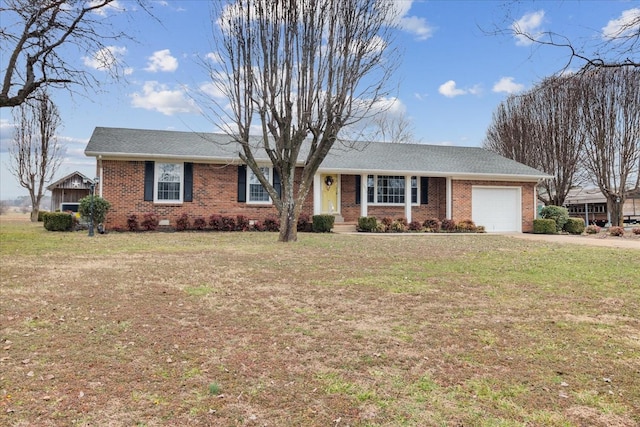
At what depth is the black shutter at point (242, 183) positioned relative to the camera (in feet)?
58.2

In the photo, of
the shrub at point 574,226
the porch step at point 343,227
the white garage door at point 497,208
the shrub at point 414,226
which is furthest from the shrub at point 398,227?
the shrub at point 574,226

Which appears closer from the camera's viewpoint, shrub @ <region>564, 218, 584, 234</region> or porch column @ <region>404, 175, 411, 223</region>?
porch column @ <region>404, 175, 411, 223</region>

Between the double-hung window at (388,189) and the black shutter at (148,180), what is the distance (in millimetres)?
9305

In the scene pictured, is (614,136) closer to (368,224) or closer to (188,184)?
(368,224)

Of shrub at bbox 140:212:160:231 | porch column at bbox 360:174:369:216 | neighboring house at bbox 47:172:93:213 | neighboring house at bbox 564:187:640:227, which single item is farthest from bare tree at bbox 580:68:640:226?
neighboring house at bbox 47:172:93:213

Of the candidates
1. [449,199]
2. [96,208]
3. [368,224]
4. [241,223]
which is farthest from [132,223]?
[449,199]

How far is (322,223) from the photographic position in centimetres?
1700

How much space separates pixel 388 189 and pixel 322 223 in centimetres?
443

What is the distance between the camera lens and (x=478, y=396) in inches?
119

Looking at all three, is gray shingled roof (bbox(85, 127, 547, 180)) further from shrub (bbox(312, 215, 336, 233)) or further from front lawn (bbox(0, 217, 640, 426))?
front lawn (bbox(0, 217, 640, 426))

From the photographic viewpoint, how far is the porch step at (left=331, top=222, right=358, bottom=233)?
714 inches

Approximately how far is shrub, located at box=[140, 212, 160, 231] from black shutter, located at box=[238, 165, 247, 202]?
3420 millimetres

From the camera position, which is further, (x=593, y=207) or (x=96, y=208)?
(x=593, y=207)

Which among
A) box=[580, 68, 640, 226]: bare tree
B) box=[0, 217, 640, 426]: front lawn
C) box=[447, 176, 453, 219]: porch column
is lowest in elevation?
box=[0, 217, 640, 426]: front lawn
